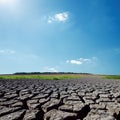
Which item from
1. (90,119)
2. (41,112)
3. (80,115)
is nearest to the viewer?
(90,119)

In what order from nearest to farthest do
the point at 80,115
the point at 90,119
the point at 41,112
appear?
the point at 90,119, the point at 80,115, the point at 41,112

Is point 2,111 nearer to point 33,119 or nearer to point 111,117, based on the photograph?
point 33,119

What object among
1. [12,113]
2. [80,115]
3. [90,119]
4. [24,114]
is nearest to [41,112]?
[24,114]

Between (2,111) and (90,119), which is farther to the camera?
(2,111)

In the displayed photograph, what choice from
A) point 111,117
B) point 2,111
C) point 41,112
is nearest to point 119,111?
point 111,117

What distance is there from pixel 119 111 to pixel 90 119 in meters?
0.60

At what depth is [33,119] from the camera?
7.39 feet

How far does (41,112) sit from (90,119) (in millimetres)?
783

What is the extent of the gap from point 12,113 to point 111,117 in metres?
1.41

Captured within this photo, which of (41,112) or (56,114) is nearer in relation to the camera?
(56,114)

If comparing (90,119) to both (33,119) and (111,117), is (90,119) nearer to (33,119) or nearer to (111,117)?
(111,117)

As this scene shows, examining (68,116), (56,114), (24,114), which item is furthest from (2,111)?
(68,116)

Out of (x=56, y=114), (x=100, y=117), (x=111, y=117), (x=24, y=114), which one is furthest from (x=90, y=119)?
(x=24, y=114)

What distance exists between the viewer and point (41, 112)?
259 cm
